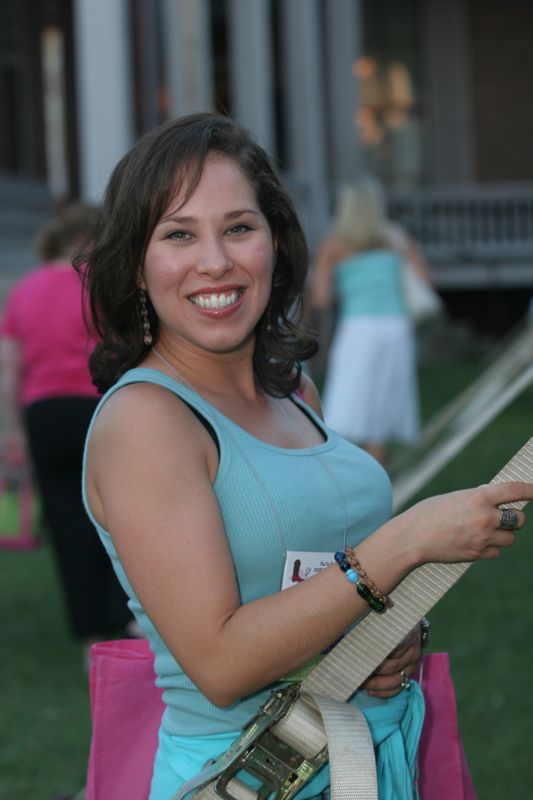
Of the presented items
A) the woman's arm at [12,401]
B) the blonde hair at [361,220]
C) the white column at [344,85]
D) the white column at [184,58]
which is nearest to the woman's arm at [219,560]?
the woman's arm at [12,401]

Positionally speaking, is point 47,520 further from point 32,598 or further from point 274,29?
point 274,29

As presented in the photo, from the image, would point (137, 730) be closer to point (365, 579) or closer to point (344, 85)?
point (365, 579)

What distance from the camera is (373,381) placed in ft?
34.2

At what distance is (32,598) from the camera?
771cm

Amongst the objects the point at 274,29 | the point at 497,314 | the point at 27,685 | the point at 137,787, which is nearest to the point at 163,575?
the point at 137,787

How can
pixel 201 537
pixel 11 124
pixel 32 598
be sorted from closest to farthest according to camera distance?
1. pixel 201 537
2. pixel 32 598
3. pixel 11 124

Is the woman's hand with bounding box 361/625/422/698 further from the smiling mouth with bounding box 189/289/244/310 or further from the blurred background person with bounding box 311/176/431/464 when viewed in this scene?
the blurred background person with bounding box 311/176/431/464

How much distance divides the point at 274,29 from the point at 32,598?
1193 cm

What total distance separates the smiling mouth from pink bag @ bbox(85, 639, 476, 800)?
604 mm

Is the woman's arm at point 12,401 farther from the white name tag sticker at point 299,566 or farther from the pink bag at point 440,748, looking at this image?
the white name tag sticker at point 299,566

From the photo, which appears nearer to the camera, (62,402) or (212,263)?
(212,263)

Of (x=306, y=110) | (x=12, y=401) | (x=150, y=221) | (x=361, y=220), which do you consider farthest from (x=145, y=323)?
(x=306, y=110)

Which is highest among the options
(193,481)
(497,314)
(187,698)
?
(193,481)

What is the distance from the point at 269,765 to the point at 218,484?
42 centimetres
